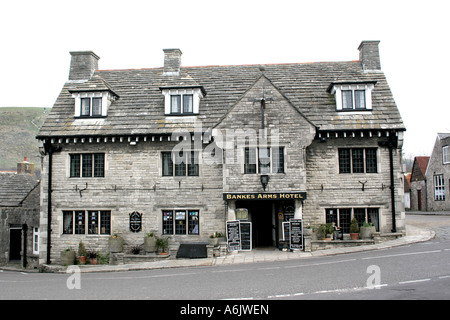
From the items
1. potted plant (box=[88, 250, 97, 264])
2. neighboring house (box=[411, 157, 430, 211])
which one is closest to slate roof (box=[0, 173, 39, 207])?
potted plant (box=[88, 250, 97, 264])

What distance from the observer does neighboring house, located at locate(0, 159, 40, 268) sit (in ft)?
79.7

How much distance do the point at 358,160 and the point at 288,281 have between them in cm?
1058

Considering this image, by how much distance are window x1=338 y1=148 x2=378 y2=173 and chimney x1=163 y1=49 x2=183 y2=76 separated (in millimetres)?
11429

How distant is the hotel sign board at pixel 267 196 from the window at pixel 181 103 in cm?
561

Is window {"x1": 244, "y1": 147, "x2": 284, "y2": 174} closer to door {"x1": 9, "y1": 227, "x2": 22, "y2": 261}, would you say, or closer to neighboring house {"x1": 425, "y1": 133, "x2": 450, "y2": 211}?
door {"x1": 9, "y1": 227, "x2": 22, "y2": 261}

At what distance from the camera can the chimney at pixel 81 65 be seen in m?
24.6

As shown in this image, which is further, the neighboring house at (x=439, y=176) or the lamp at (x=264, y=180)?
the neighboring house at (x=439, y=176)

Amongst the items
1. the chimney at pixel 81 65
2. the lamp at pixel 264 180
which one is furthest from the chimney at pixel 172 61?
the lamp at pixel 264 180

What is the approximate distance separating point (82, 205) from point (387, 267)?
1564cm

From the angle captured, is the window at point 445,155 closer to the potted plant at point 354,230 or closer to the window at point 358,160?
the window at point 358,160

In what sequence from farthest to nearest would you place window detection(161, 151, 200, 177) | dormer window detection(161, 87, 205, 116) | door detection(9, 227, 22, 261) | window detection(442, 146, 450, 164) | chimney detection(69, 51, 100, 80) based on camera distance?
window detection(442, 146, 450, 164) < door detection(9, 227, 22, 261) < chimney detection(69, 51, 100, 80) < dormer window detection(161, 87, 205, 116) < window detection(161, 151, 200, 177)

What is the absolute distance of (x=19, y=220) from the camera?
2584cm

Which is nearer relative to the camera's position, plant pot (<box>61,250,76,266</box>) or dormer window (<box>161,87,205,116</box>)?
plant pot (<box>61,250,76,266</box>)
